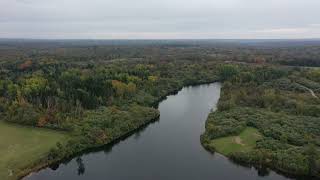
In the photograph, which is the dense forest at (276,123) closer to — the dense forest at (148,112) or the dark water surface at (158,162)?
the dense forest at (148,112)

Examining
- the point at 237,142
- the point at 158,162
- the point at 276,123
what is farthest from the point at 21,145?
the point at 276,123

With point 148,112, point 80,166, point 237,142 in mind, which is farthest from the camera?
point 148,112

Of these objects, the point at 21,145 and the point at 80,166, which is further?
the point at 21,145

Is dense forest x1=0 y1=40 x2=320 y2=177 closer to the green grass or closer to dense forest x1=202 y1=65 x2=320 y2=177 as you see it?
dense forest x1=202 y1=65 x2=320 y2=177

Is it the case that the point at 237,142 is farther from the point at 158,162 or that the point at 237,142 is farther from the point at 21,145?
the point at 21,145

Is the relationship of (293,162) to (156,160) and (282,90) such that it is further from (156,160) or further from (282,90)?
(282,90)

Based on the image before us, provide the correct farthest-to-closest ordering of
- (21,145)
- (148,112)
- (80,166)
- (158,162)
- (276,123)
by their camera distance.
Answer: (148,112) < (276,123) < (21,145) < (158,162) < (80,166)

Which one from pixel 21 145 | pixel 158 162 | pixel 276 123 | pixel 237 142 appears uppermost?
pixel 276 123

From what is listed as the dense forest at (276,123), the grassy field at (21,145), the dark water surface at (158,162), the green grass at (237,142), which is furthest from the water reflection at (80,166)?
the green grass at (237,142)
